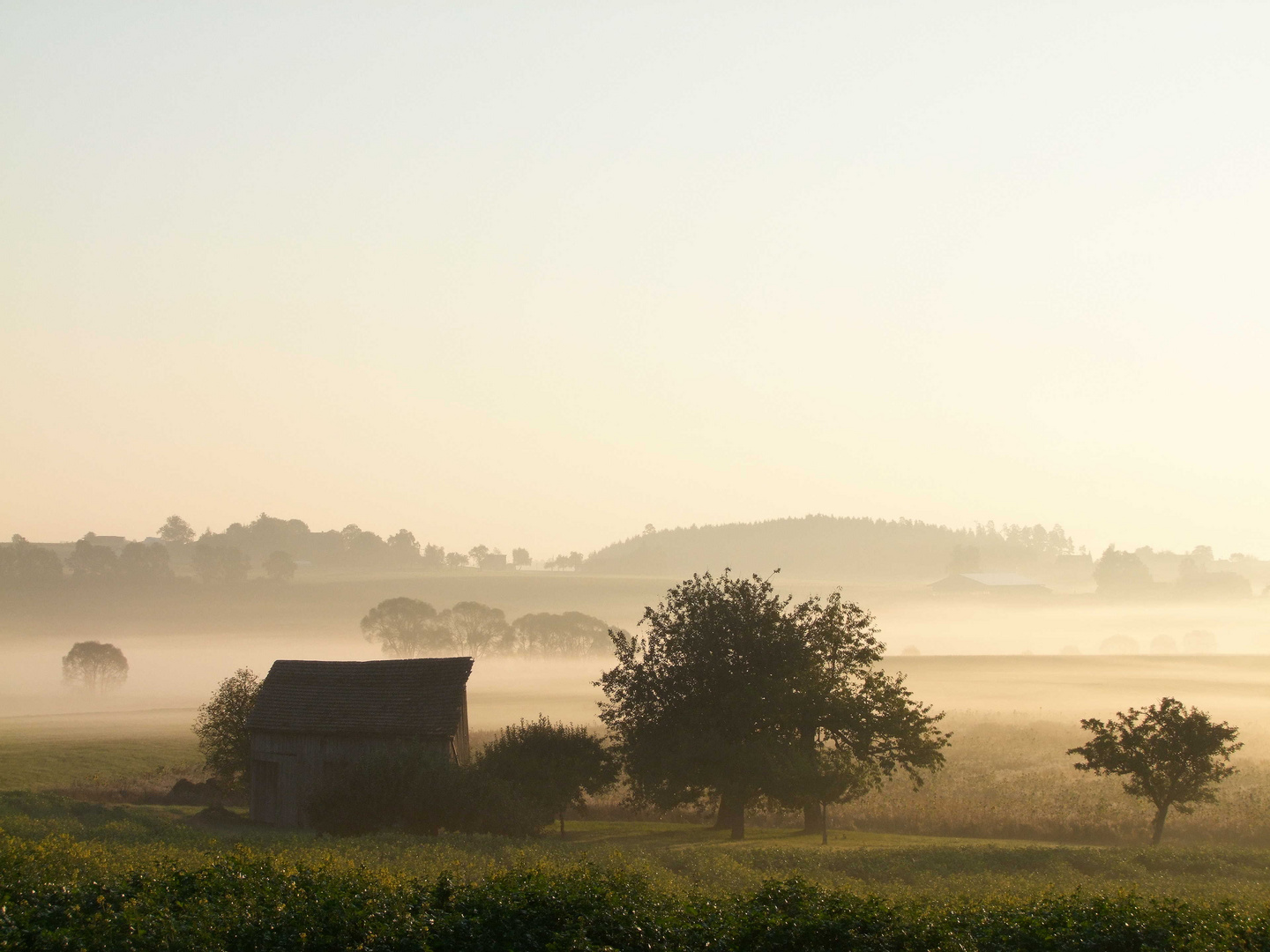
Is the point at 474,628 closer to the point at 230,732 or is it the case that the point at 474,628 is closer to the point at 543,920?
the point at 230,732

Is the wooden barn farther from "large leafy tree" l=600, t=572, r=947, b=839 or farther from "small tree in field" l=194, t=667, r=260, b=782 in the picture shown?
"large leafy tree" l=600, t=572, r=947, b=839

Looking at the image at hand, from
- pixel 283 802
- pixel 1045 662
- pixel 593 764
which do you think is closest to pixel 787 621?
pixel 593 764

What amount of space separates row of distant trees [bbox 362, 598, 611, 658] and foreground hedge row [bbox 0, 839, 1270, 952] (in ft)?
535

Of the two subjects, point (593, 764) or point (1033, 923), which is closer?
point (1033, 923)

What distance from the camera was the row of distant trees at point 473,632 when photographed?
596 ft

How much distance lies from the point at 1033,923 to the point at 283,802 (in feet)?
134

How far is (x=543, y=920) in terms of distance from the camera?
1803cm

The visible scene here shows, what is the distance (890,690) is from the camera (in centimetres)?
5181

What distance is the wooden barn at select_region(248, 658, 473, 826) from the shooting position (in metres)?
49.9

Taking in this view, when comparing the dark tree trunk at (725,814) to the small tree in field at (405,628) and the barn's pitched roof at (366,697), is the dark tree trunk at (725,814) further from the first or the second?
the small tree in field at (405,628)

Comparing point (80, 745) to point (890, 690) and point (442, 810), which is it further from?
point (890, 690)

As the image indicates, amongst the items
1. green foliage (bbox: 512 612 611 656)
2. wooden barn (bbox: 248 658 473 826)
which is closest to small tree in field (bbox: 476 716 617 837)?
wooden barn (bbox: 248 658 473 826)

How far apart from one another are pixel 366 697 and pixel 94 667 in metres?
122

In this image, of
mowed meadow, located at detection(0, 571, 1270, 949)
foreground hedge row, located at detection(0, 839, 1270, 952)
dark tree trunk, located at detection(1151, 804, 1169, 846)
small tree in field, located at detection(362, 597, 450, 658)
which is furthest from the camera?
small tree in field, located at detection(362, 597, 450, 658)
